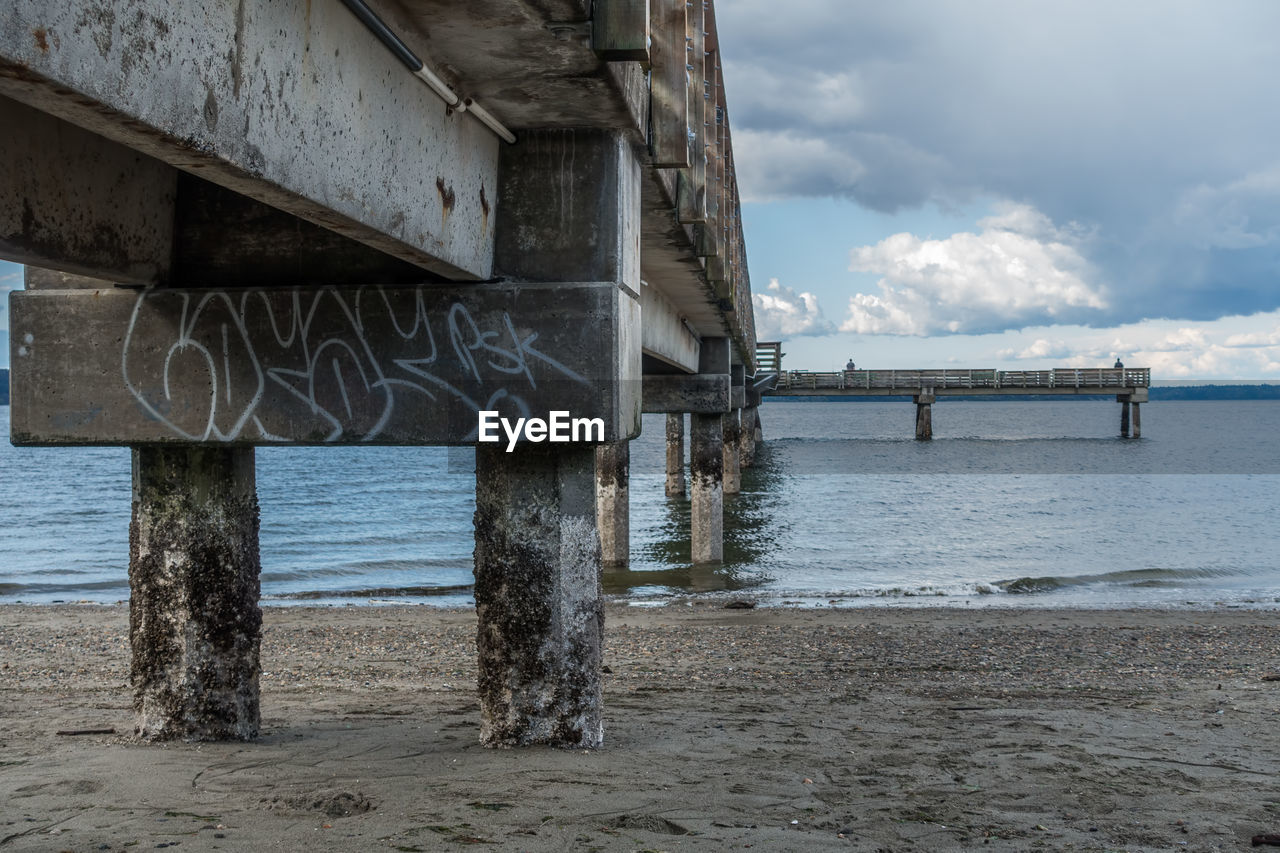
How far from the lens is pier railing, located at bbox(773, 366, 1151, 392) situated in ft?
216

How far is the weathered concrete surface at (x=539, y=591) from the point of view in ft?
17.3

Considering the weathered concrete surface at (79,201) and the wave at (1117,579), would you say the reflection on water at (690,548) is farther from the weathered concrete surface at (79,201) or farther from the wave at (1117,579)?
the weathered concrete surface at (79,201)

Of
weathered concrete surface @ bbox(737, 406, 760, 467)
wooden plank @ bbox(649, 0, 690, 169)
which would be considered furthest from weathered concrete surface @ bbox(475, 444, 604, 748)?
weathered concrete surface @ bbox(737, 406, 760, 467)

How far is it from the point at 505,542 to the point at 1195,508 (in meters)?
34.2

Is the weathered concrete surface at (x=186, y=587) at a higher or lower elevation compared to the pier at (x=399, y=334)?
lower

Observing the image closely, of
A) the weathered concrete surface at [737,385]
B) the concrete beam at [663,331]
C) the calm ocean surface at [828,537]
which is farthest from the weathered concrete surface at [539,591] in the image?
the weathered concrete surface at [737,385]

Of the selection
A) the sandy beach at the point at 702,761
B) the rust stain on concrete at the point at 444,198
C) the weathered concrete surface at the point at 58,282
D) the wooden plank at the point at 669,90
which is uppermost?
the wooden plank at the point at 669,90

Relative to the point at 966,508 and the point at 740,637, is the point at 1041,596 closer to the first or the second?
the point at 740,637

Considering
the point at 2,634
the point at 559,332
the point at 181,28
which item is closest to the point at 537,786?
the point at 559,332

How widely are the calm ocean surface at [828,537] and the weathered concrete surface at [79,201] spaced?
1233 cm

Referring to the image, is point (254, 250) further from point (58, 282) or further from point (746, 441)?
point (746, 441)

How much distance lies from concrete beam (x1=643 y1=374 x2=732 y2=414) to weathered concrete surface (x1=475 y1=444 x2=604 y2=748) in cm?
1530

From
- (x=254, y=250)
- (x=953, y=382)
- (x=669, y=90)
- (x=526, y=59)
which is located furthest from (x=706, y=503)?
(x=953, y=382)

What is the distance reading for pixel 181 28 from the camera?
2.42 meters
